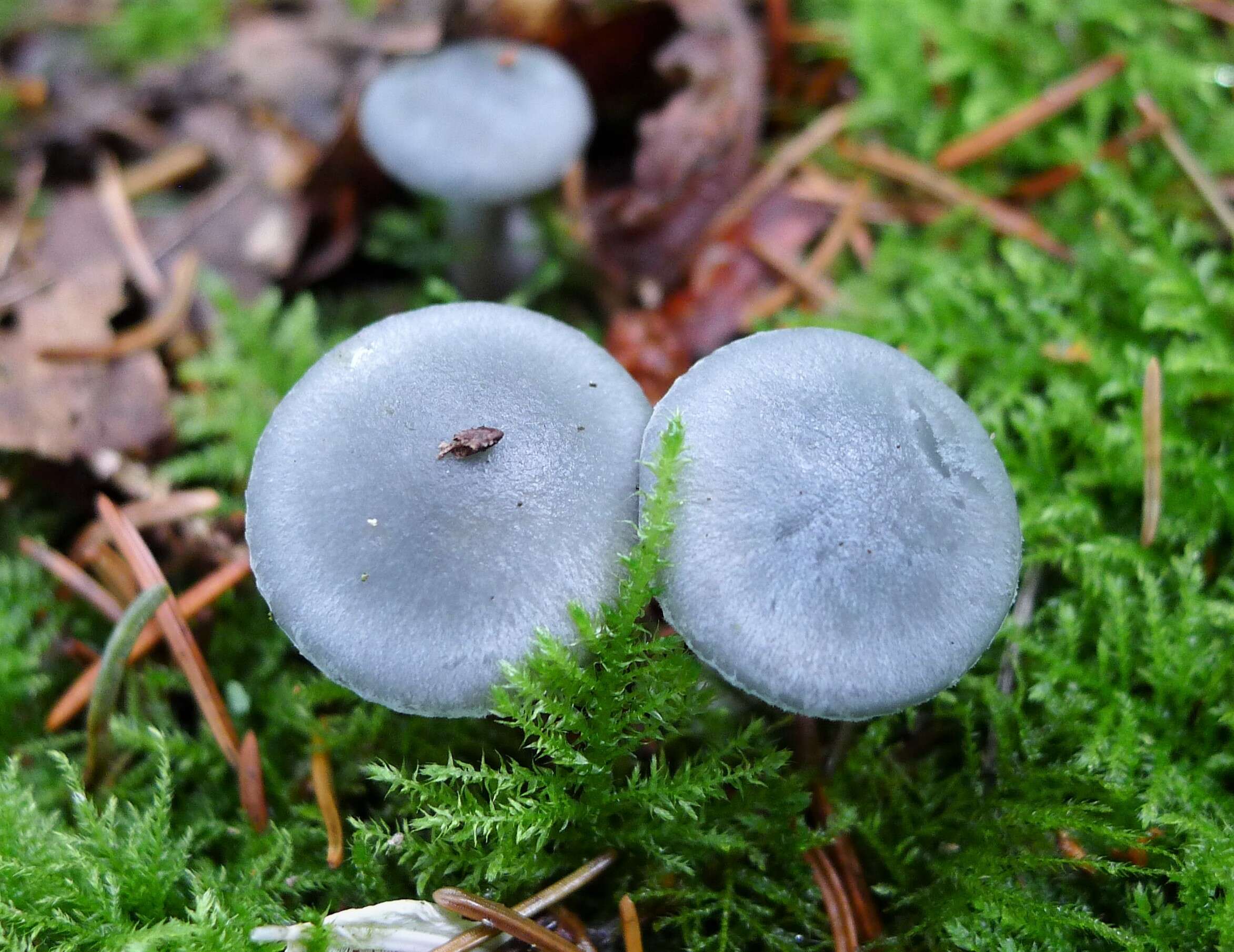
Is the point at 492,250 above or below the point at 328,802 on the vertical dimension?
above

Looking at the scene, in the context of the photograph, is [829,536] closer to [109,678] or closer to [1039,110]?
[109,678]

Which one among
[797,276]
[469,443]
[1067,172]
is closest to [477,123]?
[797,276]

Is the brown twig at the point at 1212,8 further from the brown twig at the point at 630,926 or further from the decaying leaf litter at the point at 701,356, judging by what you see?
the brown twig at the point at 630,926

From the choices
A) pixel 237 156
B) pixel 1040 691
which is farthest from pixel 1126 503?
Answer: pixel 237 156

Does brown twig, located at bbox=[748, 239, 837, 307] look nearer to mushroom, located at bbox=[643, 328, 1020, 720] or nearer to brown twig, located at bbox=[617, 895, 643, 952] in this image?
mushroom, located at bbox=[643, 328, 1020, 720]

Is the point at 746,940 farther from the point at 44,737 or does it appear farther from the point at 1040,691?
the point at 44,737

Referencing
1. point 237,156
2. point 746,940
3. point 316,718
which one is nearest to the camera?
point 746,940
